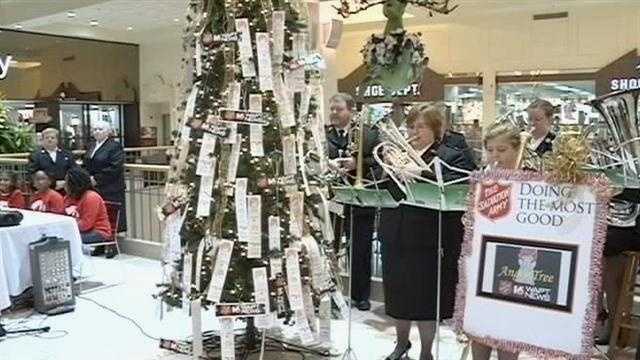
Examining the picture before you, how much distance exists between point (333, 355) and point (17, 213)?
2791mm

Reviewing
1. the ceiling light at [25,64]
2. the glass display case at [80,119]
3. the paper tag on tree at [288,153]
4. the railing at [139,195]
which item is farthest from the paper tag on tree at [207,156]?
the ceiling light at [25,64]

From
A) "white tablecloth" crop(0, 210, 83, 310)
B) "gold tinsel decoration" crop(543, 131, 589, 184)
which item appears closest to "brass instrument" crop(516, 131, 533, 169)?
"gold tinsel decoration" crop(543, 131, 589, 184)

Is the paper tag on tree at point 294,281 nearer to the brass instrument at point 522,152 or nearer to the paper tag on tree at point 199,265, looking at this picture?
the paper tag on tree at point 199,265

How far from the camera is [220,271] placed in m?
3.72

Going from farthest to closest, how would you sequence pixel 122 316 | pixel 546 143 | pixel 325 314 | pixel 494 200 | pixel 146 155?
1. pixel 146 155
2. pixel 122 316
3. pixel 546 143
4. pixel 325 314
5. pixel 494 200

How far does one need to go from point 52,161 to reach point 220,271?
14.3 feet

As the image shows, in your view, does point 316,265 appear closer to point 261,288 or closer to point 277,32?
point 261,288

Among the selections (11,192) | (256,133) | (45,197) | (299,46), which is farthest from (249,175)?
(11,192)

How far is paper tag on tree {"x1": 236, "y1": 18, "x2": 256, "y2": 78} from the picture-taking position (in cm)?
373

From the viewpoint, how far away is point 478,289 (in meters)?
2.99

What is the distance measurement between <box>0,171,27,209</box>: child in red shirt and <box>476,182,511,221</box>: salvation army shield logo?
5827 mm

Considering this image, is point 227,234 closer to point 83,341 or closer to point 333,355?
point 333,355

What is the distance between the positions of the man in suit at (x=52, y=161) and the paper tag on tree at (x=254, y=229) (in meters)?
4.11

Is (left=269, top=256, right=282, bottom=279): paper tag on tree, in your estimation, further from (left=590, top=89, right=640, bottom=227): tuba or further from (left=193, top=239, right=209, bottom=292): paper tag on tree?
(left=590, top=89, right=640, bottom=227): tuba
